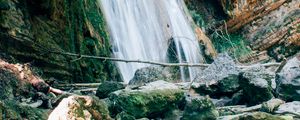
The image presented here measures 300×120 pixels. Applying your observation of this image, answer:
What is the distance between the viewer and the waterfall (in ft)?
33.8

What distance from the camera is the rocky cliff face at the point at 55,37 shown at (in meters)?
6.01

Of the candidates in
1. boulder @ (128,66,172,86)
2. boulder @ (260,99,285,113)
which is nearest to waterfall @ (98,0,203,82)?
boulder @ (128,66,172,86)

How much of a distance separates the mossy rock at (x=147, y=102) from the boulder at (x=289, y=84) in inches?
44.6

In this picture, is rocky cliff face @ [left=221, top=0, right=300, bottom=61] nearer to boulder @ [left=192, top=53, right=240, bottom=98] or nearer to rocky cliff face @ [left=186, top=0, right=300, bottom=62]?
rocky cliff face @ [left=186, top=0, right=300, bottom=62]

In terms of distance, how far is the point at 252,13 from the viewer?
1416cm

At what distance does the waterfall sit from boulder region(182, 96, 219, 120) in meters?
5.00

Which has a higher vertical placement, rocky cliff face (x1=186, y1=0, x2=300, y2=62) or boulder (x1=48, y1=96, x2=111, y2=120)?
rocky cliff face (x1=186, y1=0, x2=300, y2=62)

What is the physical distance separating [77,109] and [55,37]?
4260mm

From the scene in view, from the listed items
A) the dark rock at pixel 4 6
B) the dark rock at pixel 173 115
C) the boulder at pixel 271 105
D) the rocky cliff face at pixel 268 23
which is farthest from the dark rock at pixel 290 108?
the rocky cliff face at pixel 268 23

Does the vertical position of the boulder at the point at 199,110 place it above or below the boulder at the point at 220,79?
below

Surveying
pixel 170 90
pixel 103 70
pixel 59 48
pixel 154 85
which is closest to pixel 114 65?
pixel 103 70

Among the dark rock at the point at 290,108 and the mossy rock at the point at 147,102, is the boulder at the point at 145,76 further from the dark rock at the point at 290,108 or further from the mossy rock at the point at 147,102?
the dark rock at the point at 290,108

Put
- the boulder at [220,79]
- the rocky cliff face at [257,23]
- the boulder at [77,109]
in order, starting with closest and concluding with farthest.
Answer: the boulder at [77,109] < the boulder at [220,79] < the rocky cliff face at [257,23]

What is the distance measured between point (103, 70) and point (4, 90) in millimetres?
3660
